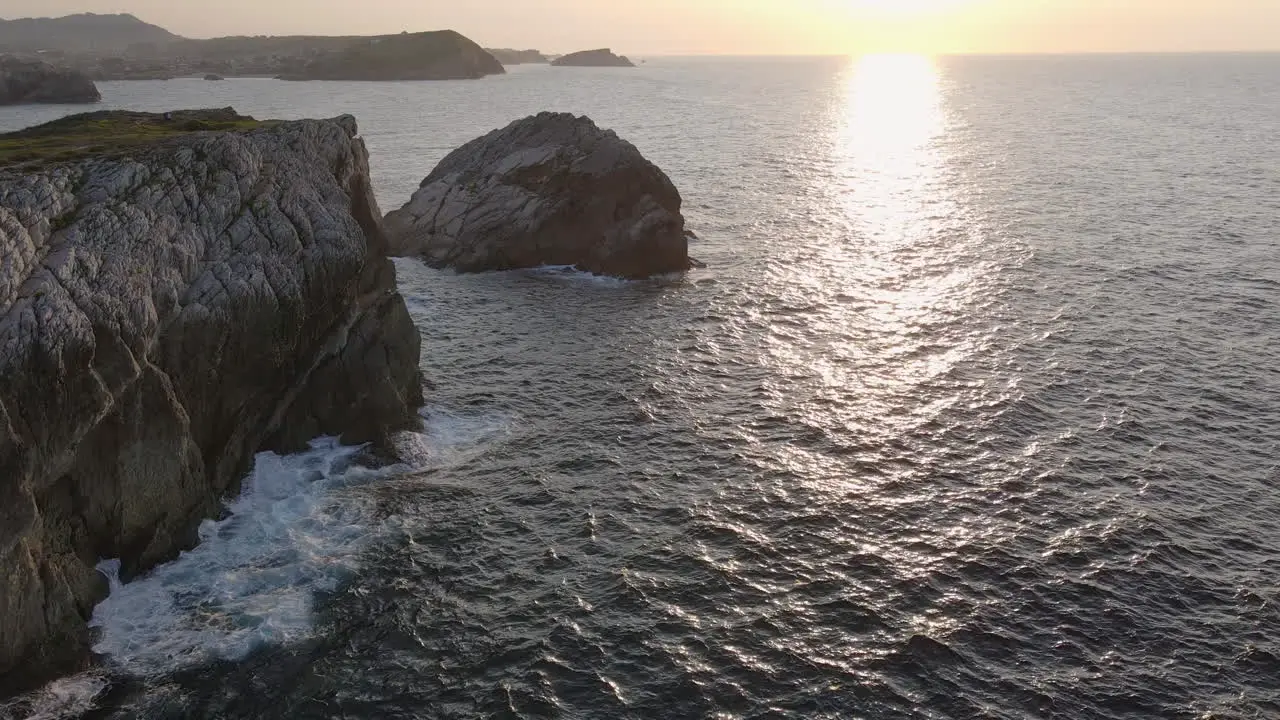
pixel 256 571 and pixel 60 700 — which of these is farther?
pixel 256 571

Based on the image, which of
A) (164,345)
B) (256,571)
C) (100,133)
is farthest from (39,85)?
(256,571)

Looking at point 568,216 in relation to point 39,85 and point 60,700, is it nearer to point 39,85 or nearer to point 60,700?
point 60,700

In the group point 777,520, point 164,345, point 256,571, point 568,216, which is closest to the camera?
point 256,571

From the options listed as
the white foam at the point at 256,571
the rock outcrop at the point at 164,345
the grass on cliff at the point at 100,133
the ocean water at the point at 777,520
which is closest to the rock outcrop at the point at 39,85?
the grass on cliff at the point at 100,133

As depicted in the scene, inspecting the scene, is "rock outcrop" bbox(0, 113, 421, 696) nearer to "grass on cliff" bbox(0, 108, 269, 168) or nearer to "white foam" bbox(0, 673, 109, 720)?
"white foam" bbox(0, 673, 109, 720)

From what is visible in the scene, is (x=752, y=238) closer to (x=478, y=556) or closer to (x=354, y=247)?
(x=354, y=247)

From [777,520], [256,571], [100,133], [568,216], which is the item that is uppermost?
[100,133]

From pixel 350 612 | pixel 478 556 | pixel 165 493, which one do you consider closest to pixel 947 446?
pixel 478 556

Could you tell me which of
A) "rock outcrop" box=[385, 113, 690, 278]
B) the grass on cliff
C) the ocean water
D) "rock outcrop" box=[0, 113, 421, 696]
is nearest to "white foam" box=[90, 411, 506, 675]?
the ocean water
